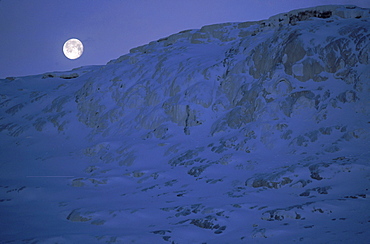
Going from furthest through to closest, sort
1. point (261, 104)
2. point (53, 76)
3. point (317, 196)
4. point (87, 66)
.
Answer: point (87, 66), point (53, 76), point (261, 104), point (317, 196)

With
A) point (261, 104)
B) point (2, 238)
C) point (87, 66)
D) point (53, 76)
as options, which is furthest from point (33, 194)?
point (87, 66)

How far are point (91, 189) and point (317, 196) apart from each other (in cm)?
1674

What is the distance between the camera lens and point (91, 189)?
2555 centimetres

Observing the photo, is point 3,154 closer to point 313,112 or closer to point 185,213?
point 185,213

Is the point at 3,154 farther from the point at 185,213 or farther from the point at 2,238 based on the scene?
the point at 185,213

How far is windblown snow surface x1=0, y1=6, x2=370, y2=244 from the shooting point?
15.4m

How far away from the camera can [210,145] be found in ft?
91.6

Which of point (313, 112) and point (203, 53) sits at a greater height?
point (203, 53)

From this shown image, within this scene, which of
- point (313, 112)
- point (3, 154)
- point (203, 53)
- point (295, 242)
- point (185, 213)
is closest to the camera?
point (295, 242)

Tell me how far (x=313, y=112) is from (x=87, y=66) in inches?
2277

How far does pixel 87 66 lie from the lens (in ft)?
238

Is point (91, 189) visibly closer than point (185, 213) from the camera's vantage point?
No

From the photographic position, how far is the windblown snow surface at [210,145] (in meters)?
15.4

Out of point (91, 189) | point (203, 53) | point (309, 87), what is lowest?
point (91, 189)
